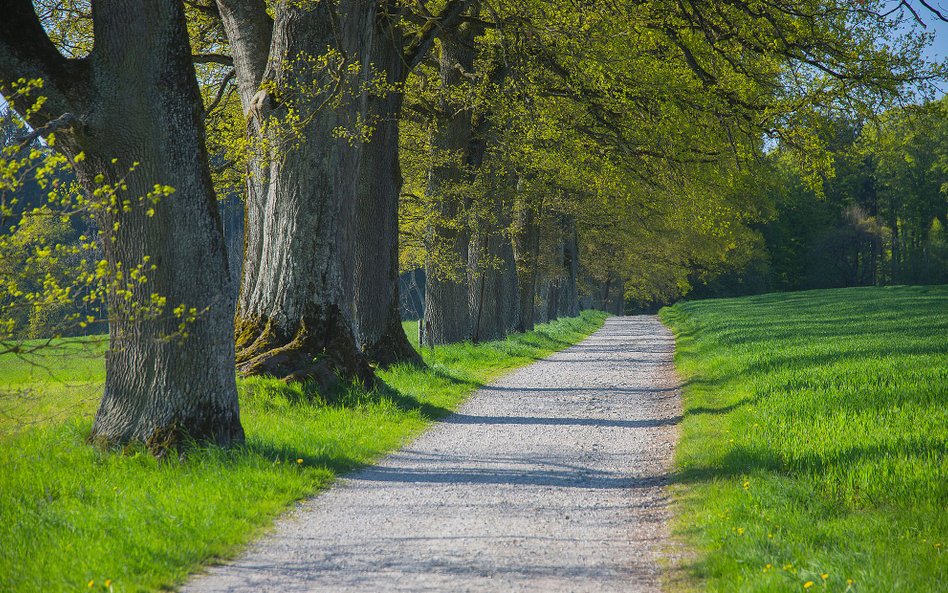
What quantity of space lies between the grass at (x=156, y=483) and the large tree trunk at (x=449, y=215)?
9382mm

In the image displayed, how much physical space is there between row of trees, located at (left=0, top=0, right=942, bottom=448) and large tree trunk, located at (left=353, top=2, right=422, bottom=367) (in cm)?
4

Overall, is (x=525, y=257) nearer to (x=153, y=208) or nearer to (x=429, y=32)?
(x=429, y=32)

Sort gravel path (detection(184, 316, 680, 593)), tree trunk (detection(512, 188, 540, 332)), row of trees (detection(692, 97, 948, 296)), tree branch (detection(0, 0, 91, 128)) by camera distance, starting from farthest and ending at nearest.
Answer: row of trees (detection(692, 97, 948, 296))
tree trunk (detection(512, 188, 540, 332))
tree branch (detection(0, 0, 91, 128))
gravel path (detection(184, 316, 680, 593))

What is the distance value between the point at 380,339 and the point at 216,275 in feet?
24.3

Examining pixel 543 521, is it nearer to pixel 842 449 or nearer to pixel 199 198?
pixel 842 449

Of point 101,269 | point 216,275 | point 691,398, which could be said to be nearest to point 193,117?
point 216,275

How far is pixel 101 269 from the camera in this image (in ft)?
17.0

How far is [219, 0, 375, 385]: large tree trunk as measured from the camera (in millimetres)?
10930

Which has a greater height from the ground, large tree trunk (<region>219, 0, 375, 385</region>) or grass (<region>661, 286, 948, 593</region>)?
large tree trunk (<region>219, 0, 375, 385</region>)

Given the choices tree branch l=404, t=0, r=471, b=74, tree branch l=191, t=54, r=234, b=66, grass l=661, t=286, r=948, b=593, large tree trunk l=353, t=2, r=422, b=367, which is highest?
tree branch l=404, t=0, r=471, b=74

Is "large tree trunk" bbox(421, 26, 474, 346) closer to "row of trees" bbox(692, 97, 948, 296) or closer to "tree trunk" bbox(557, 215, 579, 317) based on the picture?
"tree trunk" bbox(557, 215, 579, 317)

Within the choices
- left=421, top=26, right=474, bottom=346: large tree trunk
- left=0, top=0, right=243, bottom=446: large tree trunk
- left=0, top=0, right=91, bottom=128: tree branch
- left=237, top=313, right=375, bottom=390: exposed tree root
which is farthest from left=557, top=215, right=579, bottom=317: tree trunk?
left=0, top=0, right=91, bottom=128: tree branch

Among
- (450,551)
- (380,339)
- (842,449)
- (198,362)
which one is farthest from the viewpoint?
(380,339)

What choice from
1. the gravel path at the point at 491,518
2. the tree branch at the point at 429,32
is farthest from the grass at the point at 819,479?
the tree branch at the point at 429,32
